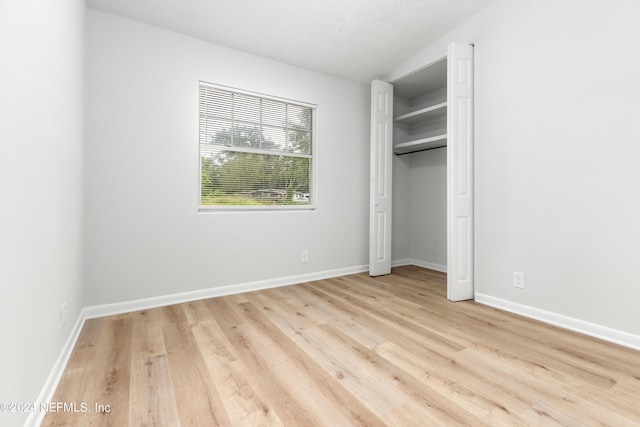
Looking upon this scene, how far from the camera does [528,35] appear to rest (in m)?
2.43

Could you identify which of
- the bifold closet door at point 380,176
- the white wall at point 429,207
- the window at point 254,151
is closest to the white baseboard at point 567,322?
the bifold closet door at point 380,176

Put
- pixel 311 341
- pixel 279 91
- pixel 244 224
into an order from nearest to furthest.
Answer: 1. pixel 311 341
2. pixel 244 224
3. pixel 279 91

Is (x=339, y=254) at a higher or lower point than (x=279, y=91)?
lower

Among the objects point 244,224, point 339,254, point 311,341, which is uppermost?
point 244,224

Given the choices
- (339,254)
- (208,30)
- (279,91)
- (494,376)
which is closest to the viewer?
(494,376)

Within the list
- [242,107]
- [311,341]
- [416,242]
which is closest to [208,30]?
[242,107]

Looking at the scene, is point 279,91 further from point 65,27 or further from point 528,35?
point 528,35

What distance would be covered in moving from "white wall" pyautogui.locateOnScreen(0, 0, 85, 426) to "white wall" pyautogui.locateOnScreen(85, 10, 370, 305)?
55 centimetres

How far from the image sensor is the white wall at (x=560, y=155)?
1.95 metres

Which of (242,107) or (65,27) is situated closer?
(65,27)

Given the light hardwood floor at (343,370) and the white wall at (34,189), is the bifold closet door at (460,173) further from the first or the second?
the white wall at (34,189)

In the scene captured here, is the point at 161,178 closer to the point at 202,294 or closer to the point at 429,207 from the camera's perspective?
the point at 202,294

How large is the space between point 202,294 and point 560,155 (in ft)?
11.1

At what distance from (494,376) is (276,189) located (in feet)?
8.76
